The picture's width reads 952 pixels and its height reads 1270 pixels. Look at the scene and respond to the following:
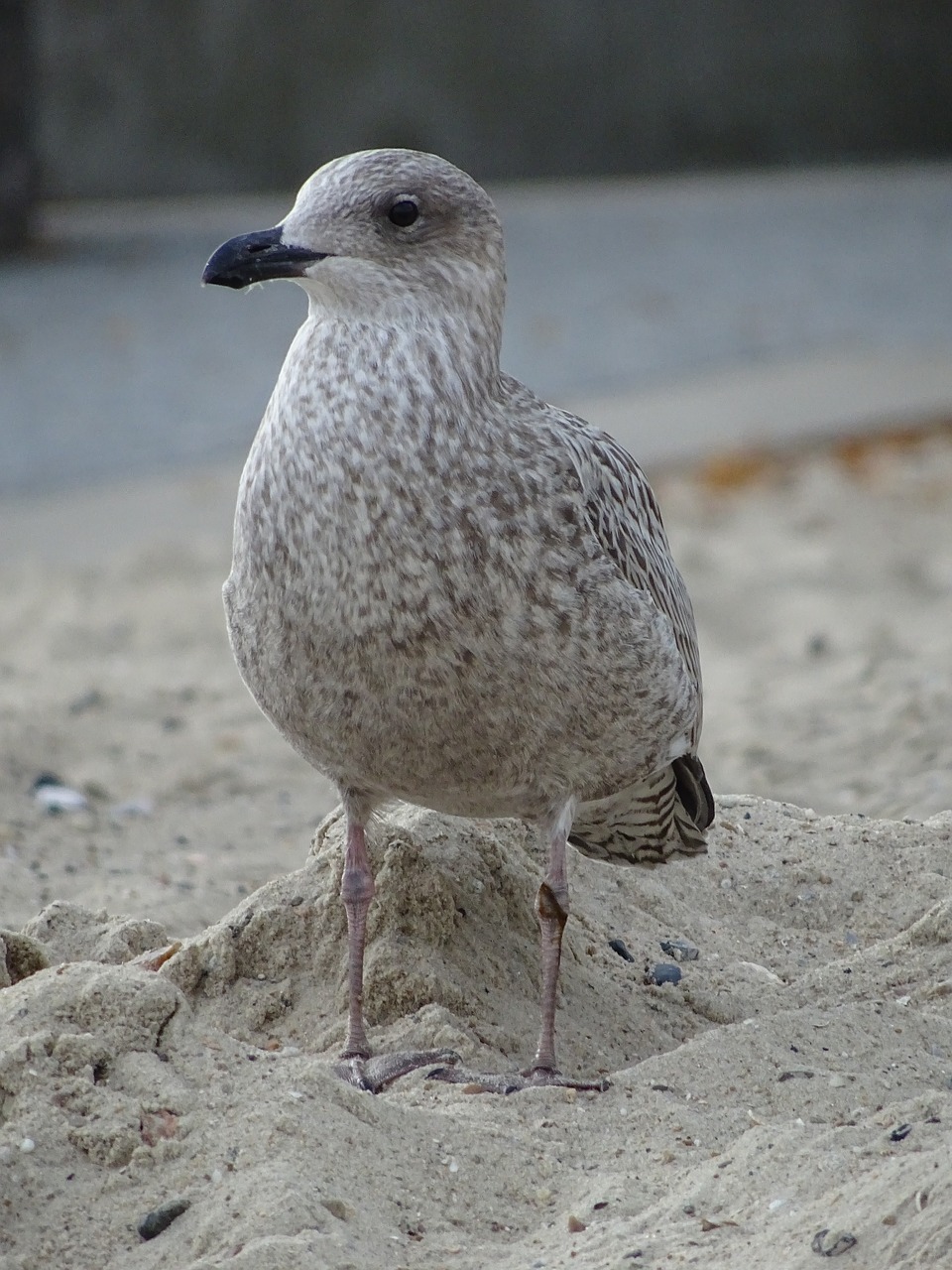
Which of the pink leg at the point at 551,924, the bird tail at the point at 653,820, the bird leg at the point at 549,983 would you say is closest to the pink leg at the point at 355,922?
the bird leg at the point at 549,983

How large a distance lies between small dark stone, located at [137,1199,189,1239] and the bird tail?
136 centimetres

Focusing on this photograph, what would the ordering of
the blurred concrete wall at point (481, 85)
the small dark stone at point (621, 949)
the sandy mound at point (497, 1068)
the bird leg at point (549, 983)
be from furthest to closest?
the blurred concrete wall at point (481, 85), the small dark stone at point (621, 949), the bird leg at point (549, 983), the sandy mound at point (497, 1068)

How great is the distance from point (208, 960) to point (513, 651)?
103 cm

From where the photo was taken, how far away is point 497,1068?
365 centimetres

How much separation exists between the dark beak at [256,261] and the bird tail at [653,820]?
1319 mm

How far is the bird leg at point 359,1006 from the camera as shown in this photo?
3529 millimetres

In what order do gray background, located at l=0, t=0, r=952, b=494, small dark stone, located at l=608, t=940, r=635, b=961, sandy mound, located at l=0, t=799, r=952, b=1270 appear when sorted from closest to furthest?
sandy mound, located at l=0, t=799, r=952, b=1270 → small dark stone, located at l=608, t=940, r=635, b=961 → gray background, located at l=0, t=0, r=952, b=494

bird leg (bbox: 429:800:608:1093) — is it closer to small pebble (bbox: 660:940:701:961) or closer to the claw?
the claw

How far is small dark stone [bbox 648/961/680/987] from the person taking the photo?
4.10 m

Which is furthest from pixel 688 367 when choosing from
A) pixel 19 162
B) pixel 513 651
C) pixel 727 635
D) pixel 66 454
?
pixel 513 651

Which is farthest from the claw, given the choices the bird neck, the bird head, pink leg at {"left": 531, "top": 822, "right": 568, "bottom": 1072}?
the bird head

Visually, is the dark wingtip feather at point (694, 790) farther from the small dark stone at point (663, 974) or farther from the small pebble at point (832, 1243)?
the small pebble at point (832, 1243)

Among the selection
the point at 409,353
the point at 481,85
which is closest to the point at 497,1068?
the point at 409,353

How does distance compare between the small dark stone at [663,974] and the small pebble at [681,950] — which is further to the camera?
the small pebble at [681,950]
